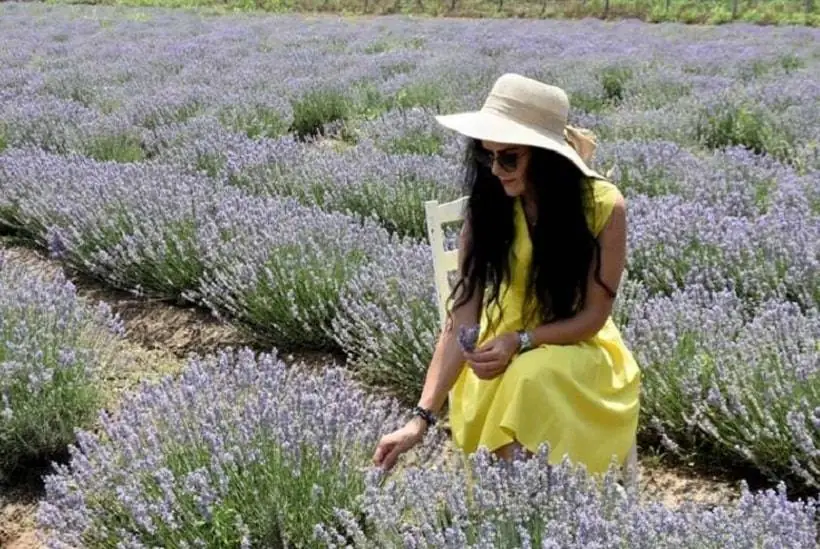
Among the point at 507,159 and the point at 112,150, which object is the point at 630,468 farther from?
the point at 112,150

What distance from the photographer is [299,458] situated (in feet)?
7.50

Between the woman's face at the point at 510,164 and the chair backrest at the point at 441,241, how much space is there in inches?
15.4

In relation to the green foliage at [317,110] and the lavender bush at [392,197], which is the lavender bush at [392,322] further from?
the green foliage at [317,110]

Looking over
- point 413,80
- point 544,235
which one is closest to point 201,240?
point 544,235

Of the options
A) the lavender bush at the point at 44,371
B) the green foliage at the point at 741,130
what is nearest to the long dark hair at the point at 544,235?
the lavender bush at the point at 44,371

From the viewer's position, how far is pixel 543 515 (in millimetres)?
1934

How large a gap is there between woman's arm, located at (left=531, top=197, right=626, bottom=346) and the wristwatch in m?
0.01

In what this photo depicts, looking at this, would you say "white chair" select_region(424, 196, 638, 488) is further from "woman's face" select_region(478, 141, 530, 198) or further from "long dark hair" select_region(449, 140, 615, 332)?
"woman's face" select_region(478, 141, 530, 198)

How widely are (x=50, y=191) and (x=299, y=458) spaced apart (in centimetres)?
319

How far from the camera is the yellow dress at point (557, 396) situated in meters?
2.20

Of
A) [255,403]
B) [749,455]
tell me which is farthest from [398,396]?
[749,455]

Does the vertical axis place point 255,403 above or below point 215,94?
above

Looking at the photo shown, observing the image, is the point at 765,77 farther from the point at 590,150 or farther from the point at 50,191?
the point at 590,150

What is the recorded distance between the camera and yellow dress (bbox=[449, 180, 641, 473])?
2.20 metres
